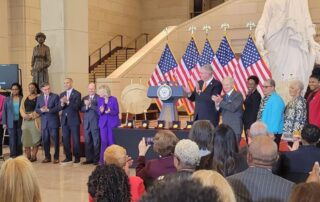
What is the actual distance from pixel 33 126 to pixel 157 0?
1450 cm

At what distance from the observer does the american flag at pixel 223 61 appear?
36.8 ft

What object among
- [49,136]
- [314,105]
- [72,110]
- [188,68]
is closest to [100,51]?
[188,68]

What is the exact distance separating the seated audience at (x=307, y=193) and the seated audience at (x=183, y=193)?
2.68 ft

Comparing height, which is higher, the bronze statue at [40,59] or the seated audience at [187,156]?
the bronze statue at [40,59]

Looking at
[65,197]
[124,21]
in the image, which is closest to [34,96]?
[65,197]

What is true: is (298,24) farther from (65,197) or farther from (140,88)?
(65,197)

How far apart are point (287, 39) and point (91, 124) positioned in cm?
414

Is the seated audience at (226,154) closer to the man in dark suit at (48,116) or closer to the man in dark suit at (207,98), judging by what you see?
the man in dark suit at (207,98)

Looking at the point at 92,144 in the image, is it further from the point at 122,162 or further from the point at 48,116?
the point at 122,162

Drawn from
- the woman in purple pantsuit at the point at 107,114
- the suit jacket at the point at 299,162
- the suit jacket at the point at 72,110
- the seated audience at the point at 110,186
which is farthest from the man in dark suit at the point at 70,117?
the seated audience at the point at 110,186

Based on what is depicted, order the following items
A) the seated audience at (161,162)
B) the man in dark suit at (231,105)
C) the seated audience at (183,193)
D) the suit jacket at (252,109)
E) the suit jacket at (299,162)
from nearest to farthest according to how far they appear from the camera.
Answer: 1. the seated audience at (183,193)
2. the seated audience at (161,162)
3. the suit jacket at (299,162)
4. the man in dark suit at (231,105)
5. the suit jacket at (252,109)

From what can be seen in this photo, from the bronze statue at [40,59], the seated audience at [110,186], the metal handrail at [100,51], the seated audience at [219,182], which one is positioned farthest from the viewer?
the metal handrail at [100,51]

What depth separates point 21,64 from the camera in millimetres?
15750

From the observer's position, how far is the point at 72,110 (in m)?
8.84
